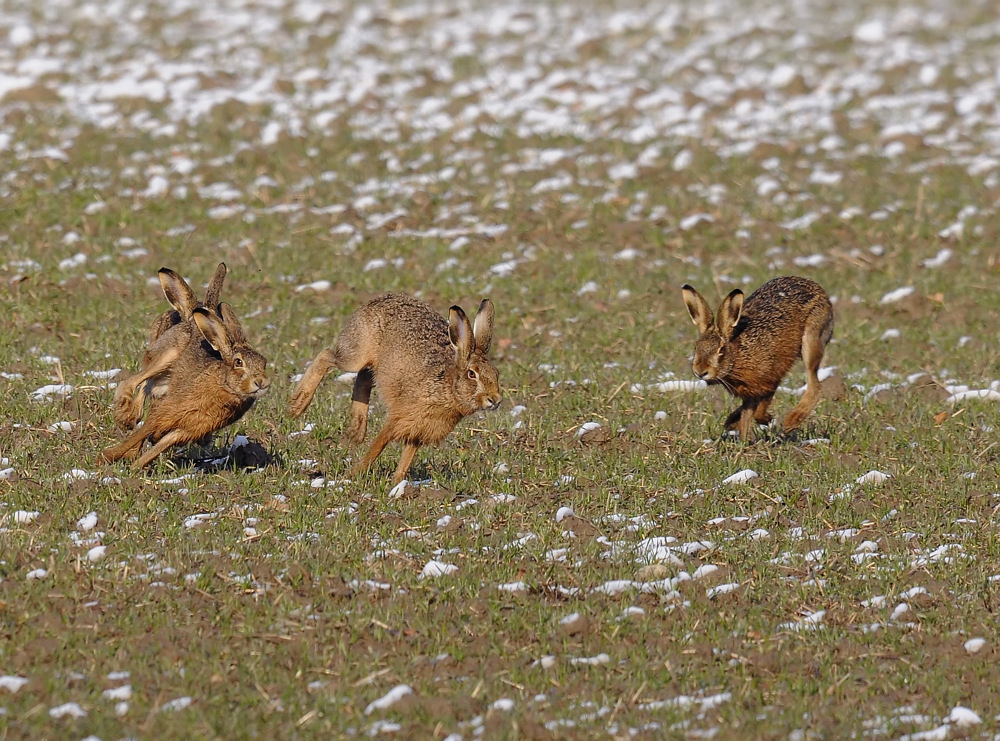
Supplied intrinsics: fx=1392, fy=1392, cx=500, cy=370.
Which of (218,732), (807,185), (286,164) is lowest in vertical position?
(807,185)

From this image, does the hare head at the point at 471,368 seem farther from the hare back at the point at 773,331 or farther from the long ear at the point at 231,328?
the hare back at the point at 773,331

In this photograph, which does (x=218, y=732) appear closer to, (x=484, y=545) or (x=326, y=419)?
(x=484, y=545)

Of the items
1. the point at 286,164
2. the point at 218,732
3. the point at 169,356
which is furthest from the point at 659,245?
the point at 218,732

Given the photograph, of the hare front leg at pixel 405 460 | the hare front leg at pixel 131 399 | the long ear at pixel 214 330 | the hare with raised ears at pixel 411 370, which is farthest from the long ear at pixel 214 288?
the hare front leg at pixel 405 460

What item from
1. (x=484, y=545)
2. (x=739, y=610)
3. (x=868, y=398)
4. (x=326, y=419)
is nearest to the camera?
(x=739, y=610)

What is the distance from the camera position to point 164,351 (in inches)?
360

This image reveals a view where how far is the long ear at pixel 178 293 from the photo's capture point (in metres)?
9.15

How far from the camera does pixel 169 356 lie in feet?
29.7

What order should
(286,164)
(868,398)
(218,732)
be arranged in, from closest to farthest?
(218,732) → (868,398) → (286,164)

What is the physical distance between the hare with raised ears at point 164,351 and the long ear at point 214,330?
17.7 inches

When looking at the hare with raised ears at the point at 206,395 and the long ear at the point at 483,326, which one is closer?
the hare with raised ears at the point at 206,395

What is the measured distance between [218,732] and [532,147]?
38.5ft

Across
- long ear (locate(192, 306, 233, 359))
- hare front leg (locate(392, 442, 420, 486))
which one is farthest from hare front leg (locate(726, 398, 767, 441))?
long ear (locate(192, 306, 233, 359))

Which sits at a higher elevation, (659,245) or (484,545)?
(484,545)
